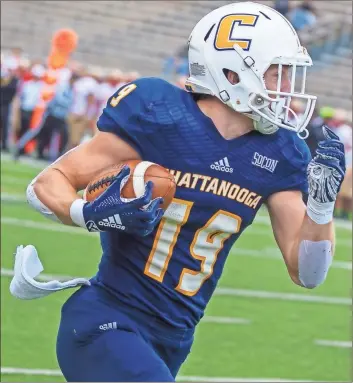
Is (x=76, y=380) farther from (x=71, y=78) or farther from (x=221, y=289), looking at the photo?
(x=71, y=78)

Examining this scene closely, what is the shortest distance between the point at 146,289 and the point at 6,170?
12.0 m

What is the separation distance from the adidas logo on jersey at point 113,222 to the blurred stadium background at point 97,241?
8.33ft

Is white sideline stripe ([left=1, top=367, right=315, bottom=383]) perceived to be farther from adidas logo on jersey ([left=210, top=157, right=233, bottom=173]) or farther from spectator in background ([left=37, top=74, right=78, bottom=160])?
spectator in background ([left=37, top=74, right=78, bottom=160])

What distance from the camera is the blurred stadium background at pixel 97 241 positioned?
20.8 ft

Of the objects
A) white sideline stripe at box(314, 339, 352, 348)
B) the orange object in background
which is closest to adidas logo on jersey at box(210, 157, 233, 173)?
white sideline stripe at box(314, 339, 352, 348)

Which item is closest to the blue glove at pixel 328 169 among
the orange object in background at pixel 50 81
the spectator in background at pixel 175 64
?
the orange object in background at pixel 50 81

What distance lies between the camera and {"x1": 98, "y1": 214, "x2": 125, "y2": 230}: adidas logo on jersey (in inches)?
118

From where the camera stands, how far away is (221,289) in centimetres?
827

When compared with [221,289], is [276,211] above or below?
above

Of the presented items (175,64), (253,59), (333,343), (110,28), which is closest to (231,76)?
(253,59)

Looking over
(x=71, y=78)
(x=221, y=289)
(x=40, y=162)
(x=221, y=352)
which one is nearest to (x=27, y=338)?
(x=221, y=352)

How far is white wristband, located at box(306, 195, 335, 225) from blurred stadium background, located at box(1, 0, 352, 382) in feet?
8.25

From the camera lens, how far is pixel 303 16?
2081 centimetres

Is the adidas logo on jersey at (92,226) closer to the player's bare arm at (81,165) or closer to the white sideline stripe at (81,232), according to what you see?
the player's bare arm at (81,165)
